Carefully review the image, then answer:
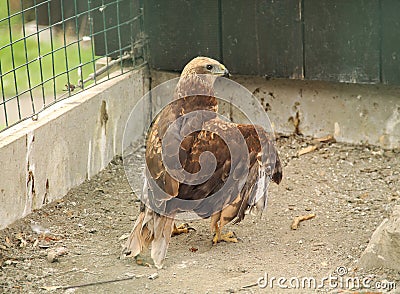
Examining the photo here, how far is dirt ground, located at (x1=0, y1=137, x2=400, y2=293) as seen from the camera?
500 cm

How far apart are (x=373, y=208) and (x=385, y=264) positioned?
1.30 metres

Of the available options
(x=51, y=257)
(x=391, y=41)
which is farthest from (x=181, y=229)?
(x=391, y=41)

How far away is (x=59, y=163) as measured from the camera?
6234 millimetres

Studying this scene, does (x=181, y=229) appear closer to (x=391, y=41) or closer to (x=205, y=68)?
(x=205, y=68)

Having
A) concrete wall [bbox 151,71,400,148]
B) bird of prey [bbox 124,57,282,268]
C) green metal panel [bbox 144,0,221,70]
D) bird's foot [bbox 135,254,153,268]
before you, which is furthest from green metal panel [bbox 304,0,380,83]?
bird's foot [bbox 135,254,153,268]

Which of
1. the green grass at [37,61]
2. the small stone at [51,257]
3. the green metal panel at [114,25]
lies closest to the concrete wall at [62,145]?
the green metal panel at [114,25]

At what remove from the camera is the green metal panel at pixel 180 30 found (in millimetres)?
7246

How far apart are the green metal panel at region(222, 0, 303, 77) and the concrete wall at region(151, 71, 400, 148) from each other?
20 cm

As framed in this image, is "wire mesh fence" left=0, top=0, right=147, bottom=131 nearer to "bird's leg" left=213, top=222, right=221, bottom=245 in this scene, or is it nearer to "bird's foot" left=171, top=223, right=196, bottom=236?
"bird's foot" left=171, top=223, right=196, bottom=236

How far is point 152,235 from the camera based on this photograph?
5.25m

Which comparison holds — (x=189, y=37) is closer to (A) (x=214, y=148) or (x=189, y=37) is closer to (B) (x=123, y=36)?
(B) (x=123, y=36)

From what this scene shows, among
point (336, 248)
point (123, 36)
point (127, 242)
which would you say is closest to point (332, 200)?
point (336, 248)

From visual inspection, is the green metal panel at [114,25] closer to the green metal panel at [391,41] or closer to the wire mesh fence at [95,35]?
the wire mesh fence at [95,35]

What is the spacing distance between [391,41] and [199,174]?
2.23 m
